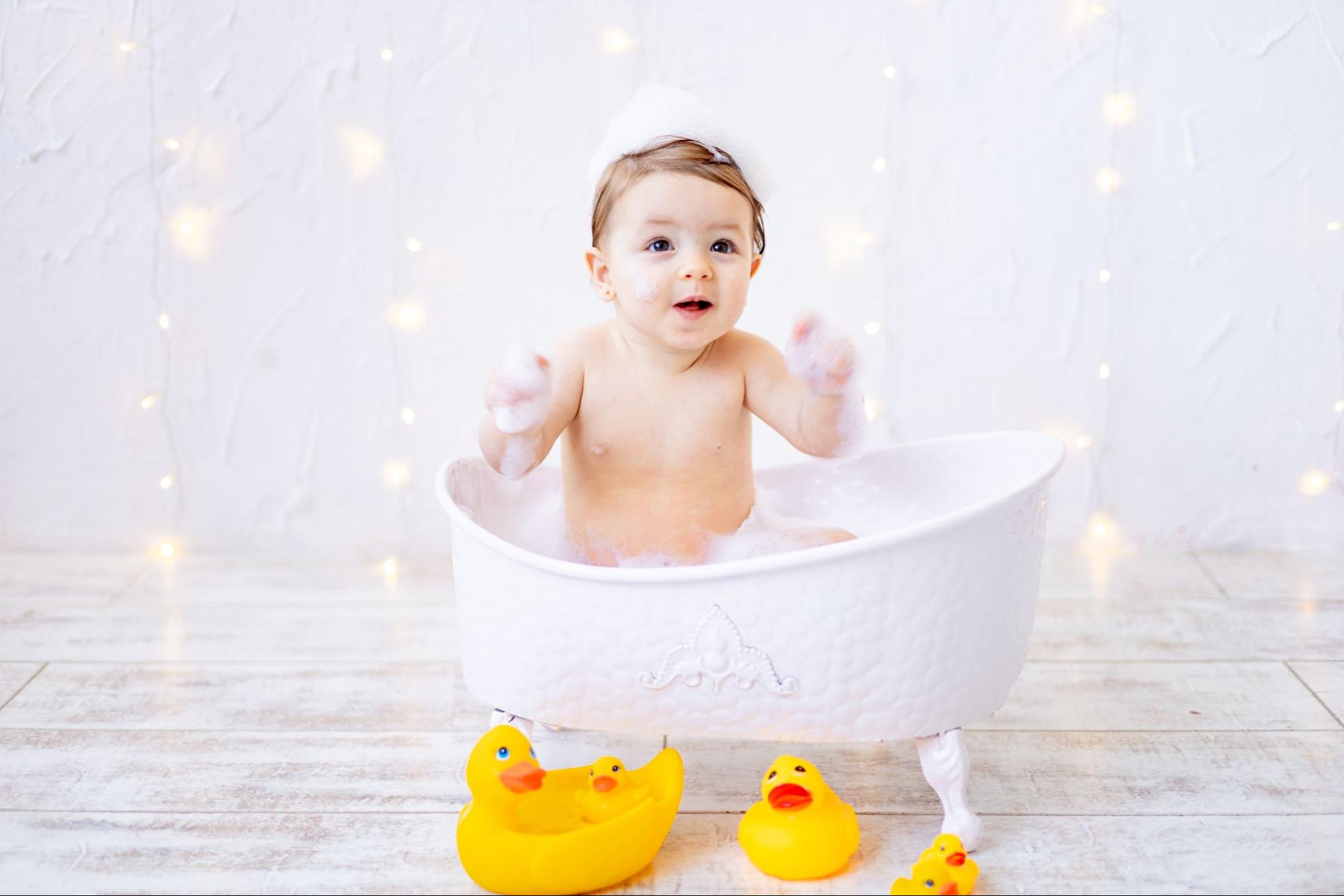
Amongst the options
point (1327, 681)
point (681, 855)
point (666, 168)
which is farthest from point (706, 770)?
point (1327, 681)

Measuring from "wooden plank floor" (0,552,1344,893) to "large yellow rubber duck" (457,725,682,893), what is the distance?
50mm

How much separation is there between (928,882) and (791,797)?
152 mm

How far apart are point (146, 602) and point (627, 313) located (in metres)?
1.01

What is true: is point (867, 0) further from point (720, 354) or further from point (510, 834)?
point (510, 834)

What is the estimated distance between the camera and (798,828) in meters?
1.20

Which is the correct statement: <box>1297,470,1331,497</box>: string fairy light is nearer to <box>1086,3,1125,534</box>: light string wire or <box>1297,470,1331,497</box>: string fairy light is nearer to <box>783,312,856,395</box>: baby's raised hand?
<box>1086,3,1125,534</box>: light string wire

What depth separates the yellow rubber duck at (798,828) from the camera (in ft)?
3.91

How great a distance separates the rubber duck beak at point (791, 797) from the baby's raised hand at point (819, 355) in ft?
1.31

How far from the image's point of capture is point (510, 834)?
1.16 metres

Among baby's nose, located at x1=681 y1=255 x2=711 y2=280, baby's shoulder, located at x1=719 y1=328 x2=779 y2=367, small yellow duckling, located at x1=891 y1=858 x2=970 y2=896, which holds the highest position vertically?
baby's nose, located at x1=681 y1=255 x2=711 y2=280

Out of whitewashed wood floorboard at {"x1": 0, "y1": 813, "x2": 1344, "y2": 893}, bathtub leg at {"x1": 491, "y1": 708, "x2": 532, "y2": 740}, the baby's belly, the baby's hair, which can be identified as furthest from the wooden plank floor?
the baby's hair

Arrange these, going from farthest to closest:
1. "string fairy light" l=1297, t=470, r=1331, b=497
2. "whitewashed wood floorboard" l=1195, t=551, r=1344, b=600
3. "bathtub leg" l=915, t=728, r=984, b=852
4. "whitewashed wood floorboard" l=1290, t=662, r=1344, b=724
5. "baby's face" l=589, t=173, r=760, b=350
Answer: "string fairy light" l=1297, t=470, r=1331, b=497 → "whitewashed wood floorboard" l=1195, t=551, r=1344, b=600 → "whitewashed wood floorboard" l=1290, t=662, r=1344, b=724 → "baby's face" l=589, t=173, r=760, b=350 → "bathtub leg" l=915, t=728, r=984, b=852

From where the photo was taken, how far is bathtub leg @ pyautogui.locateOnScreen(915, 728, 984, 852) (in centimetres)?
123

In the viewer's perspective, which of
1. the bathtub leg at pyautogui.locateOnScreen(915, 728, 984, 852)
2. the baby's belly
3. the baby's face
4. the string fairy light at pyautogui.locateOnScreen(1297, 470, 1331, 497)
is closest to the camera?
the bathtub leg at pyautogui.locateOnScreen(915, 728, 984, 852)
